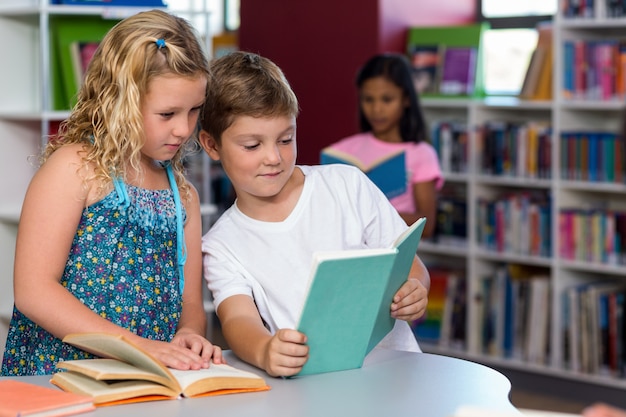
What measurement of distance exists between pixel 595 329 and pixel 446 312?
0.78 m

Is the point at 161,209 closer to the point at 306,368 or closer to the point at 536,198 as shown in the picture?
the point at 306,368

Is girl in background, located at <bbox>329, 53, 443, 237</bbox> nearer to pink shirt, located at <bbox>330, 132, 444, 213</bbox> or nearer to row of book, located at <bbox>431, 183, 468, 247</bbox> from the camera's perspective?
pink shirt, located at <bbox>330, 132, 444, 213</bbox>

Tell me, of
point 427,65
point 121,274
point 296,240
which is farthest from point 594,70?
point 121,274

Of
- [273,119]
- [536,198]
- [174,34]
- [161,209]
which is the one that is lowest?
[536,198]

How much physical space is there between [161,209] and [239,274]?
7.9 inches

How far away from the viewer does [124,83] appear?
1.80 meters

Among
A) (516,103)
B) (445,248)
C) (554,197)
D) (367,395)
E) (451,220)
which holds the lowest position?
(445,248)

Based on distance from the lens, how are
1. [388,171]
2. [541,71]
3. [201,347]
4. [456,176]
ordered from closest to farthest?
1. [201,347]
2. [388,171]
3. [541,71]
4. [456,176]

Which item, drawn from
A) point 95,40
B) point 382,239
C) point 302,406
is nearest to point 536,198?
point 95,40

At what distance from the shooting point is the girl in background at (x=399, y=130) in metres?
3.63

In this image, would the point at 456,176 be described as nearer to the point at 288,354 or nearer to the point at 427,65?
the point at 427,65

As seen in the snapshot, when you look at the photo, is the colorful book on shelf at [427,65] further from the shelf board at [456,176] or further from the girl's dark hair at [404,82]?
the girl's dark hair at [404,82]

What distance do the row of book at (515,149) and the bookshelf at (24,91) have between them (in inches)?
54.6

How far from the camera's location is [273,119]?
189cm
